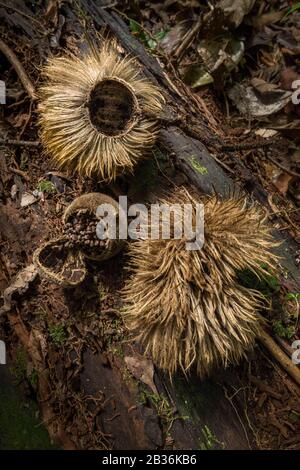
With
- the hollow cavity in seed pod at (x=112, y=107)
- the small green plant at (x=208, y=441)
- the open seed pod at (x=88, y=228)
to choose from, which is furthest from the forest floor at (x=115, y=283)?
the hollow cavity in seed pod at (x=112, y=107)

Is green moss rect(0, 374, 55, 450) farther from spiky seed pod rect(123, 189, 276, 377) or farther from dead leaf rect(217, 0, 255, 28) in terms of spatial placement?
dead leaf rect(217, 0, 255, 28)

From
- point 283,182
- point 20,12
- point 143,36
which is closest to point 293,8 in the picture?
point 143,36

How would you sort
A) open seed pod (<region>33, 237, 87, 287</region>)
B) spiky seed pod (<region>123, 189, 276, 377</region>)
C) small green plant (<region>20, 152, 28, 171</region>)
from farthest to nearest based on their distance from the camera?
small green plant (<region>20, 152, 28, 171</region>), open seed pod (<region>33, 237, 87, 287</region>), spiky seed pod (<region>123, 189, 276, 377</region>)

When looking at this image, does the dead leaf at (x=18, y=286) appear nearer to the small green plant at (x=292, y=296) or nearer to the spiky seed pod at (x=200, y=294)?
the spiky seed pod at (x=200, y=294)

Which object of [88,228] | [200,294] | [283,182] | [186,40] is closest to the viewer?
[200,294]

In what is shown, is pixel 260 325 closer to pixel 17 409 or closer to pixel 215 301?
pixel 215 301

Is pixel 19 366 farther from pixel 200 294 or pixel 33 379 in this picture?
pixel 200 294

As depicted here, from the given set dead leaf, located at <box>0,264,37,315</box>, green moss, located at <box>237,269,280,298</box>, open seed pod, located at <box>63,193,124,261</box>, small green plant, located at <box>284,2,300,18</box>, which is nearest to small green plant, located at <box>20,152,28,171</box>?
open seed pod, located at <box>63,193,124,261</box>
